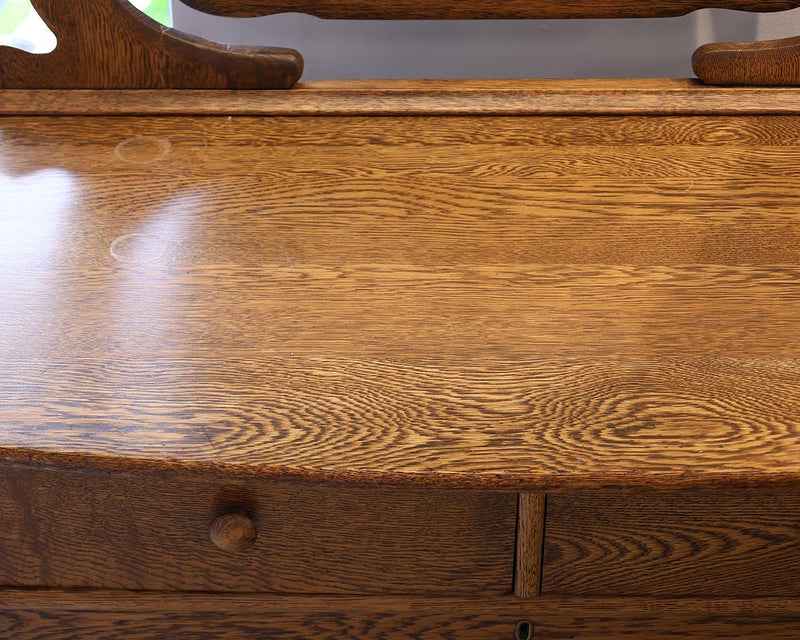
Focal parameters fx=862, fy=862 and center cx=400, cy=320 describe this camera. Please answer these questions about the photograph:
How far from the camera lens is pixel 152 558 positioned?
2.14 feet

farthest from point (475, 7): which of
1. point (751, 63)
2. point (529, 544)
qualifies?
point (529, 544)

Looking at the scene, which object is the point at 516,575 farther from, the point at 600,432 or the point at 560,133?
the point at 560,133

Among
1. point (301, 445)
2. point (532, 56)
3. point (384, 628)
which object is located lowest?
point (384, 628)

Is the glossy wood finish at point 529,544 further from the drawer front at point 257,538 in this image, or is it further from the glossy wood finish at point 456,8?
the glossy wood finish at point 456,8

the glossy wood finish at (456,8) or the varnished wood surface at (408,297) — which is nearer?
the varnished wood surface at (408,297)

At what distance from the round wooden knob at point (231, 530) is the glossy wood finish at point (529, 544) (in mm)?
192

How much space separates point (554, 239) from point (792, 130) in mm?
301

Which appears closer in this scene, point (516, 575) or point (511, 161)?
point (516, 575)

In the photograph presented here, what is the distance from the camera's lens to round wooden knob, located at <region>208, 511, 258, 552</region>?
2.00 feet

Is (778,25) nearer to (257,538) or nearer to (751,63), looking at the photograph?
(751,63)

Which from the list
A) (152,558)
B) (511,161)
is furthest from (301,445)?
(511,161)

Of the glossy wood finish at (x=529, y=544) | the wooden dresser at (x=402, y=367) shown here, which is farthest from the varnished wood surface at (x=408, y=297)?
the glossy wood finish at (x=529, y=544)

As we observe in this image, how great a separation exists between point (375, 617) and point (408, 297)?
10.6 inches

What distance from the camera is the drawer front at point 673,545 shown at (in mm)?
616
